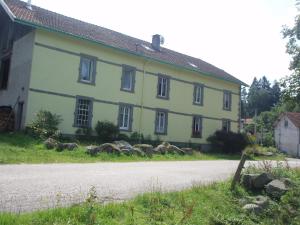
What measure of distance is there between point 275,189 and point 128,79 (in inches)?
720

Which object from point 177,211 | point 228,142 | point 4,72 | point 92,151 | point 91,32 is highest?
point 91,32

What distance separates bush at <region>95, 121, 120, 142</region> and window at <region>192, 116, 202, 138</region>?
Answer: 9.18m

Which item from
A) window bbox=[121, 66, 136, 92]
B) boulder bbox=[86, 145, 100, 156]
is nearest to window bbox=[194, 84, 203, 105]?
window bbox=[121, 66, 136, 92]

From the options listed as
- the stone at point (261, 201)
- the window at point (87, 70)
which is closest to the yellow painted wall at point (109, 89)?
the window at point (87, 70)

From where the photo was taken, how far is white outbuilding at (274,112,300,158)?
162 feet

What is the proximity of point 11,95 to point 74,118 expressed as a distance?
455 centimetres

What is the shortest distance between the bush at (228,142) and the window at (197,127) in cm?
125

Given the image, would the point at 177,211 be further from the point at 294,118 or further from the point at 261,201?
the point at 294,118

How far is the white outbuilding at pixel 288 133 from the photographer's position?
49.3 metres

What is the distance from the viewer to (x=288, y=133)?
5109 cm

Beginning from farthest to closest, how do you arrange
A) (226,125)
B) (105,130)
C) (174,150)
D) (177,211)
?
1. (226,125)
2. (105,130)
3. (174,150)
4. (177,211)

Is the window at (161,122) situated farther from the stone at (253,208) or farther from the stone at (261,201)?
the stone at (253,208)

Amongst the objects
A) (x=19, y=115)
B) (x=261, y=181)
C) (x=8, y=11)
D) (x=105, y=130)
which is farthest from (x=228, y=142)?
(x=261, y=181)

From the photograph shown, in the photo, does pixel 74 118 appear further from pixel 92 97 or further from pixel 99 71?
pixel 99 71
